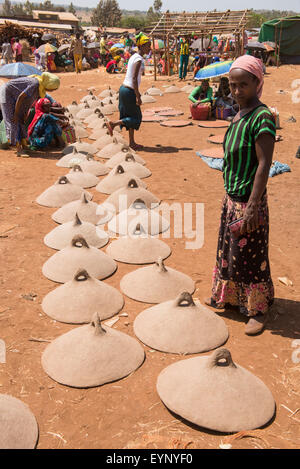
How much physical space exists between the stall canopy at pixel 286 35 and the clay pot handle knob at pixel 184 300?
1995 cm

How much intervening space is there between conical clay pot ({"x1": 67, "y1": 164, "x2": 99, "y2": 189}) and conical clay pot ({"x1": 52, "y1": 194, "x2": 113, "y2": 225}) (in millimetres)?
970

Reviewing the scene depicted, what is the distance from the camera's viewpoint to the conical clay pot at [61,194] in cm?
506


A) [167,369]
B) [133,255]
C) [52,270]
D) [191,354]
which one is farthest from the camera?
[133,255]

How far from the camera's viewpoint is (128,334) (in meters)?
2.90

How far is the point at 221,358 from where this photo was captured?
2260 millimetres

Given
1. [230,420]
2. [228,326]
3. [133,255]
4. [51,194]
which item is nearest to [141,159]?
[51,194]

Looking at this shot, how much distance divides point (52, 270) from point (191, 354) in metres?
1.50

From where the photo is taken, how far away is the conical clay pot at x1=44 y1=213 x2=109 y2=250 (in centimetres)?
406

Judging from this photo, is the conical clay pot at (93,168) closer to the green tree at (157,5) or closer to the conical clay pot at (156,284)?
the conical clay pot at (156,284)

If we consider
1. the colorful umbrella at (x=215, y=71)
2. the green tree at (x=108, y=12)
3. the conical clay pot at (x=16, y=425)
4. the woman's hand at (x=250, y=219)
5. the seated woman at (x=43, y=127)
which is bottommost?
the conical clay pot at (x=16, y=425)

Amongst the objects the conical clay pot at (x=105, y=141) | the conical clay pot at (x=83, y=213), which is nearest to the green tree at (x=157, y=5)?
the conical clay pot at (x=105, y=141)

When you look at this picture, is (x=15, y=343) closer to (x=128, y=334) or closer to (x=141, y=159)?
(x=128, y=334)

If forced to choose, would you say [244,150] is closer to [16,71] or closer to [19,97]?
[19,97]

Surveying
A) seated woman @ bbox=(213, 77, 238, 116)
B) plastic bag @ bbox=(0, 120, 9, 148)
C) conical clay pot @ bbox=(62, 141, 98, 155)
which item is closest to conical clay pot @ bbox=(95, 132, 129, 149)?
conical clay pot @ bbox=(62, 141, 98, 155)
